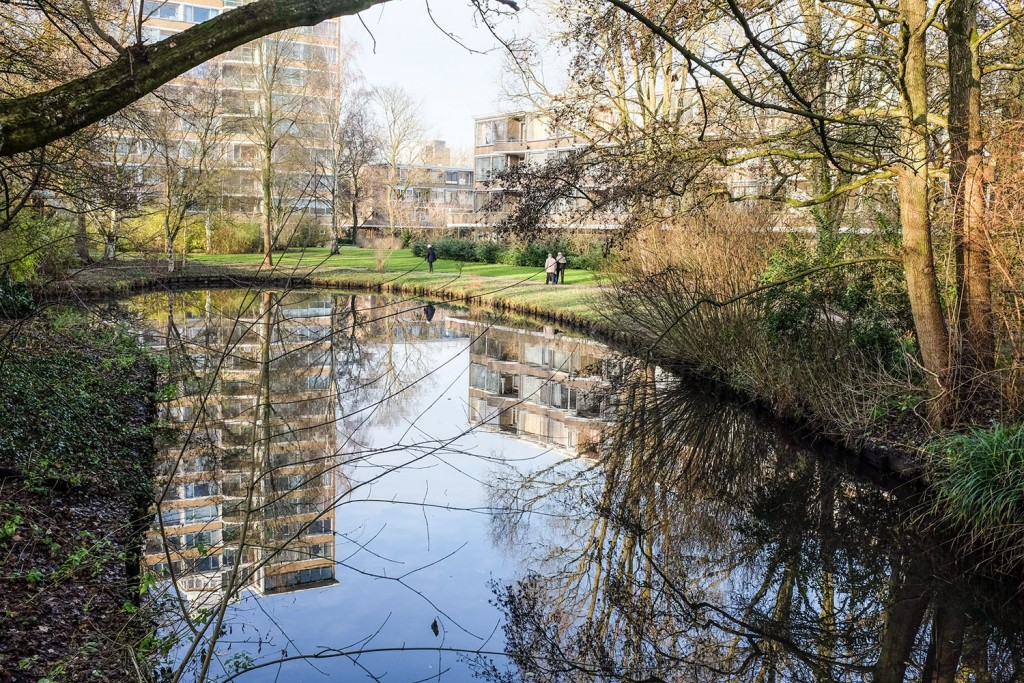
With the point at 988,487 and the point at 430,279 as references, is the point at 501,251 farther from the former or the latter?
the point at 988,487

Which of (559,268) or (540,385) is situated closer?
(540,385)

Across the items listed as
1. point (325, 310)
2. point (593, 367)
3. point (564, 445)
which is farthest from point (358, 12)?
point (325, 310)

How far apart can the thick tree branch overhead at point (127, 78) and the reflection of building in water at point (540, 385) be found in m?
6.32

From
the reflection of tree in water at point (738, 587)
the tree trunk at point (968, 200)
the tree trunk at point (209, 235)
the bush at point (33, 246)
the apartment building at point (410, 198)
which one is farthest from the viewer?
the apartment building at point (410, 198)

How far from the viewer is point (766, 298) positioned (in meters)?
12.6

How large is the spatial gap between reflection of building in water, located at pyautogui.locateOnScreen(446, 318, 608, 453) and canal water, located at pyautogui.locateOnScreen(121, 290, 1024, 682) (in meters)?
0.96

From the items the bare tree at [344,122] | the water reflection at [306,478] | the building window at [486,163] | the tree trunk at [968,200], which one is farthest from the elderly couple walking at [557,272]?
the building window at [486,163]

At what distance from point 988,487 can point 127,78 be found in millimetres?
7342

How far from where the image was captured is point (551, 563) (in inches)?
320

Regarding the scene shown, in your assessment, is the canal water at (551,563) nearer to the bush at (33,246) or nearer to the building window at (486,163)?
the bush at (33,246)

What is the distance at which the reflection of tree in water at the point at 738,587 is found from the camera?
6324mm

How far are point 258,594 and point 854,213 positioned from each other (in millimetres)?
10465

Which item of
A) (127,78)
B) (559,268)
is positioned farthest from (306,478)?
(559,268)

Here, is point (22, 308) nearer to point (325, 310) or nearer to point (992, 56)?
point (325, 310)
